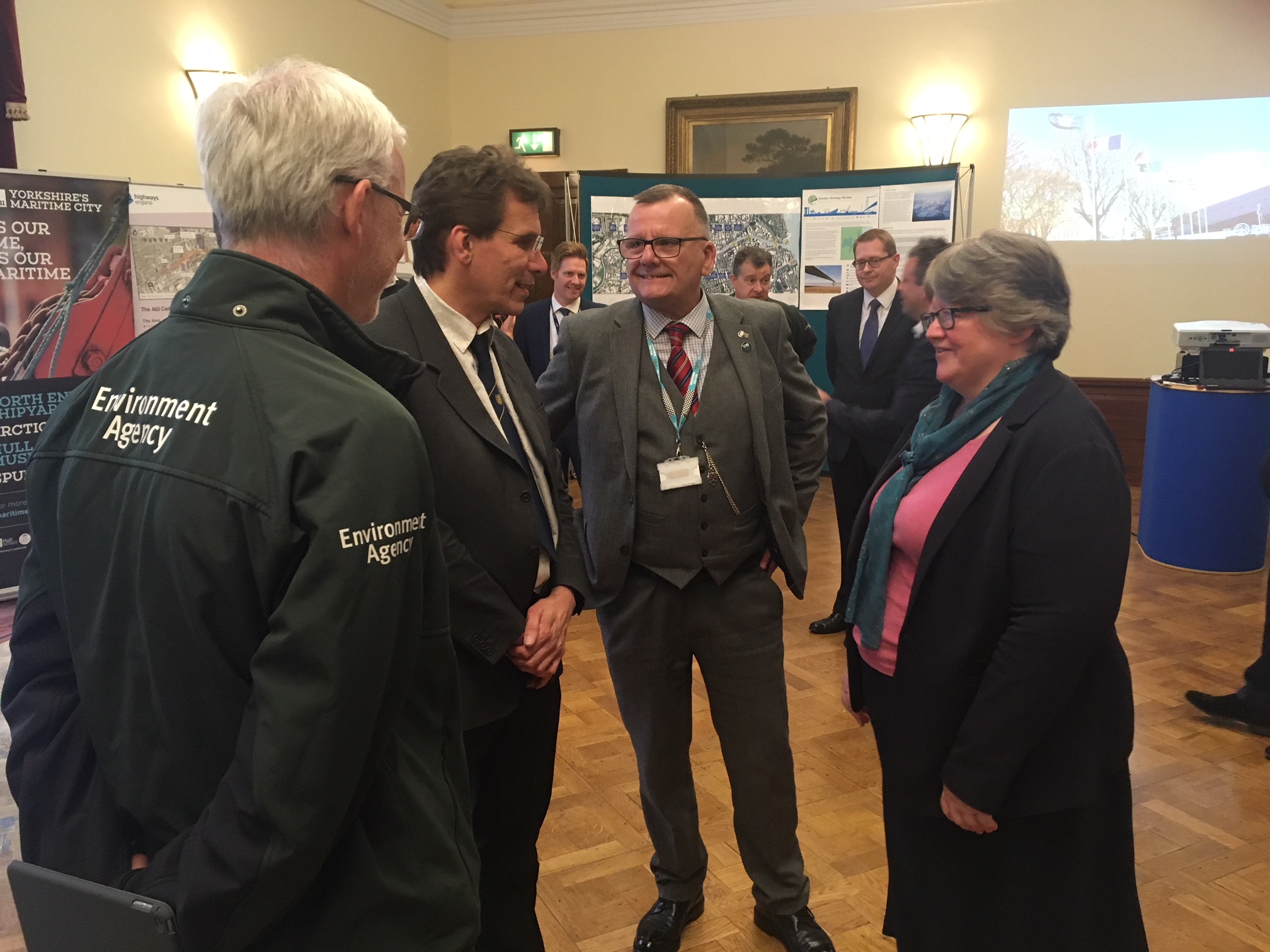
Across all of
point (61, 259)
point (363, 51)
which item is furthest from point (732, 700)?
point (363, 51)

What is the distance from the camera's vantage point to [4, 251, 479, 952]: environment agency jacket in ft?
2.81

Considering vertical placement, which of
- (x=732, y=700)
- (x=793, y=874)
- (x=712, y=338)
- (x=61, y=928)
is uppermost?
(x=712, y=338)

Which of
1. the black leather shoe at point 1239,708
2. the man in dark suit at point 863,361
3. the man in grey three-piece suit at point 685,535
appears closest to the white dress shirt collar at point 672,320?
the man in grey three-piece suit at point 685,535

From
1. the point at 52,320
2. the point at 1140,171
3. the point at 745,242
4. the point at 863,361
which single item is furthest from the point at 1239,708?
the point at 1140,171

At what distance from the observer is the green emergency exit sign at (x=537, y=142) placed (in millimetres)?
8602

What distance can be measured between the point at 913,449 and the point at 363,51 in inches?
285

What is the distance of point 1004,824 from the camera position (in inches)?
65.2

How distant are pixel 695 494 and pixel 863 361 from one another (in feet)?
8.18

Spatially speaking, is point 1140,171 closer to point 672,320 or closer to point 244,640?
point 672,320

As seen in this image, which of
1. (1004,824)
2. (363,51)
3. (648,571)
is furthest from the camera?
(363,51)

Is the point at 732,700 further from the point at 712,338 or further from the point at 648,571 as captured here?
the point at 712,338

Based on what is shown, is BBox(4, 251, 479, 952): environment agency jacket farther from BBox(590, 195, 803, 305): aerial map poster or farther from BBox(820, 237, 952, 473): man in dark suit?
BBox(590, 195, 803, 305): aerial map poster

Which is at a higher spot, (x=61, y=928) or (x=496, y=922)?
(x=61, y=928)

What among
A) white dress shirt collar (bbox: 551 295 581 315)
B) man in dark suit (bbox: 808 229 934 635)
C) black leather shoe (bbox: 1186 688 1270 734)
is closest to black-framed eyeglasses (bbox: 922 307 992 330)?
man in dark suit (bbox: 808 229 934 635)
